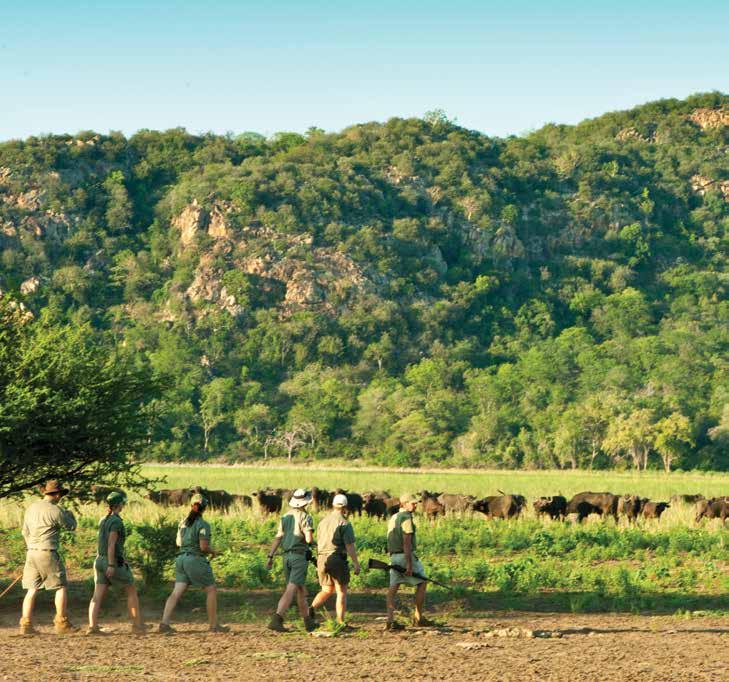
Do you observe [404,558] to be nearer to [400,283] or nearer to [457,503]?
[457,503]

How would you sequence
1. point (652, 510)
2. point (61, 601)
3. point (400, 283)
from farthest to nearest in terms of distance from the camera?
1. point (400, 283)
2. point (652, 510)
3. point (61, 601)

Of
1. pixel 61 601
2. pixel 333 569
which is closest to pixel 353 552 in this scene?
pixel 333 569

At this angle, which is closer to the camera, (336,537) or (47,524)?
(47,524)

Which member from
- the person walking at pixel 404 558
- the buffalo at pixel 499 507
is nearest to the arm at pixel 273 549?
the person walking at pixel 404 558

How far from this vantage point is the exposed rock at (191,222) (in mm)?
115812

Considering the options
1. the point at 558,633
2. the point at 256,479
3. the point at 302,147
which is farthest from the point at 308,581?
the point at 302,147

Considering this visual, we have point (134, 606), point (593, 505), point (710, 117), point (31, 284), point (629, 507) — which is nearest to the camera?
point (134, 606)

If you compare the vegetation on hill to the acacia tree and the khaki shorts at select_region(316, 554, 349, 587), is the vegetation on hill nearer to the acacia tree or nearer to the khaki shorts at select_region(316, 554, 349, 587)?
the acacia tree

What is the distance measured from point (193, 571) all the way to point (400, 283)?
323 ft

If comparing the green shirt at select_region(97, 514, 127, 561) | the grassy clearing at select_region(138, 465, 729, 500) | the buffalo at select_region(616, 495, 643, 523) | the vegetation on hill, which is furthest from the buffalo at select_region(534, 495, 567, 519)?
the vegetation on hill

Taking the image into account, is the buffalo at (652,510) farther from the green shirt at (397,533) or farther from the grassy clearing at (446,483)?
the green shirt at (397,533)

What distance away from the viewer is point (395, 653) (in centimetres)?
1421

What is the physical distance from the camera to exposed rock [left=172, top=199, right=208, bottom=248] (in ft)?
380

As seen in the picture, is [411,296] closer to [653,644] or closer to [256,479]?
[256,479]
